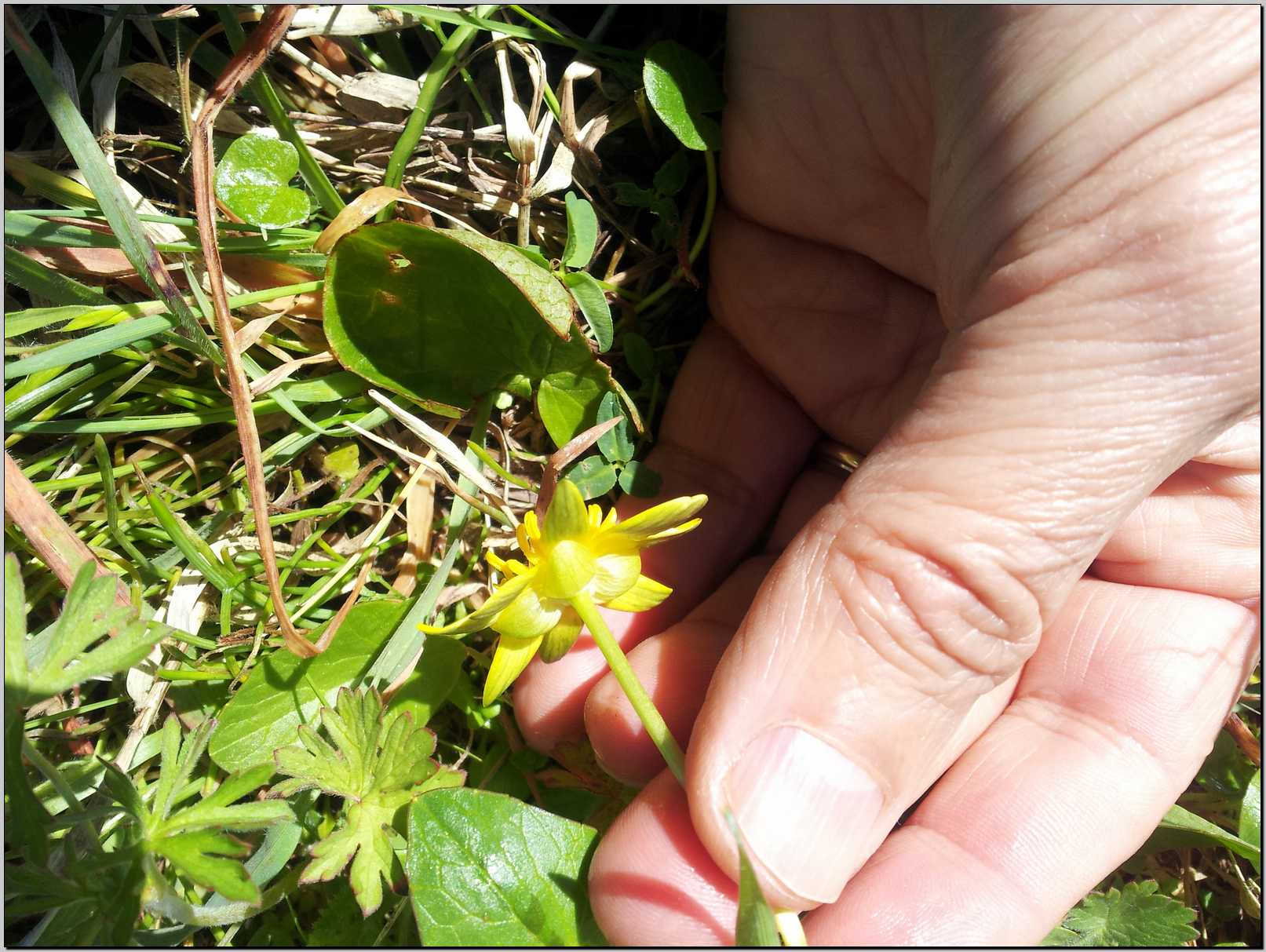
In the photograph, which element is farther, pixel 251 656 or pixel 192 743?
pixel 251 656

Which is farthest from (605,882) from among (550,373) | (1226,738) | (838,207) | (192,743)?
(1226,738)

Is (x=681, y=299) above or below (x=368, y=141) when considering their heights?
below

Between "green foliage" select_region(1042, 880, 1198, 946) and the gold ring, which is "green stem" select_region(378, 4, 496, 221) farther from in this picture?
"green foliage" select_region(1042, 880, 1198, 946)

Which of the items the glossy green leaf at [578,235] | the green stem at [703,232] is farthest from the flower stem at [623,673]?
the green stem at [703,232]

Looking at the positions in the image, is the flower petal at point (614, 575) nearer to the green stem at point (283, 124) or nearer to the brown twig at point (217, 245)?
the brown twig at point (217, 245)

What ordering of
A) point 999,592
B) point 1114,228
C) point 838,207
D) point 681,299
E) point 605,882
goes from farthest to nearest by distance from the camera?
point 681,299 < point 838,207 < point 605,882 < point 999,592 < point 1114,228

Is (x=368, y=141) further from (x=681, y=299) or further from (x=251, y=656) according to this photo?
(x=251, y=656)

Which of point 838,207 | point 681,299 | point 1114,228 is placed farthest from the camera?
point 681,299

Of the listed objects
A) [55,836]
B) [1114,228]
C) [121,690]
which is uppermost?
[1114,228]
